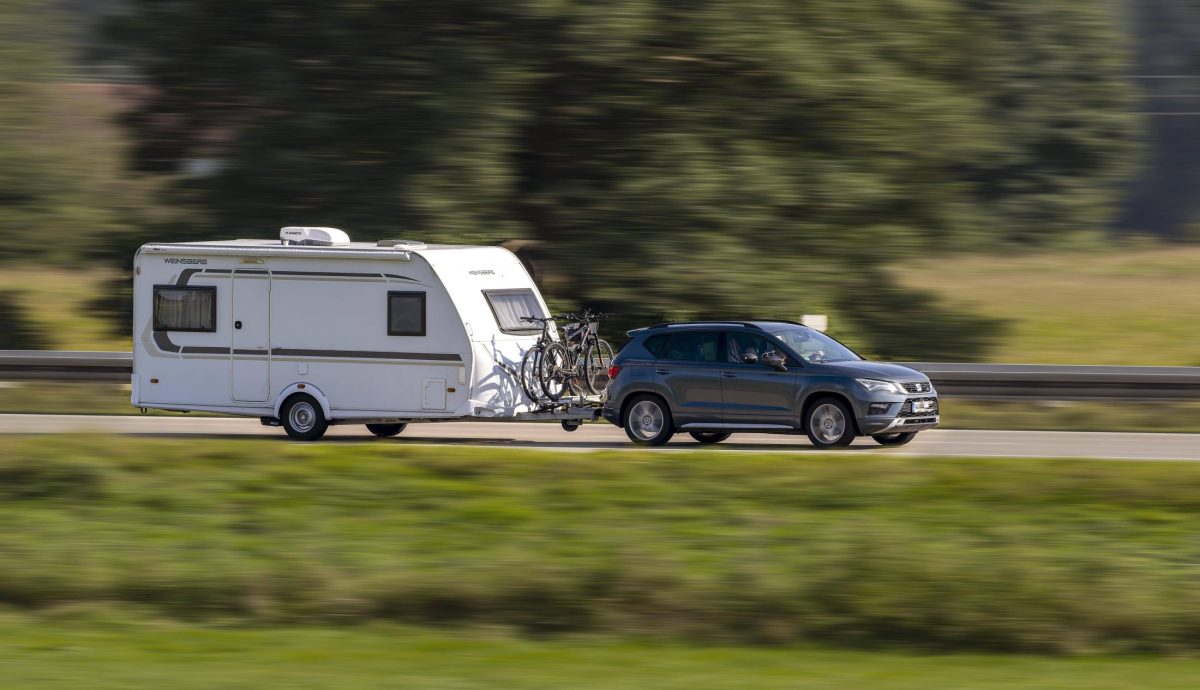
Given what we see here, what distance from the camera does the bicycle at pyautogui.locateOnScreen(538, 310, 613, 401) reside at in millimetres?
18703

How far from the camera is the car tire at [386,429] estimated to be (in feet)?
65.8

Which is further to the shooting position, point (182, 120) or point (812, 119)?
point (182, 120)

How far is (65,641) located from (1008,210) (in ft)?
87.4

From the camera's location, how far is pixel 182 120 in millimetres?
25625

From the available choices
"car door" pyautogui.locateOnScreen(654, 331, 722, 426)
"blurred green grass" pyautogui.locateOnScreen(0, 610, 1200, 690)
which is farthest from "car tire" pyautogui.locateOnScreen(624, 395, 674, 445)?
"blurred green grass" pyautogui.locateOnScreen(0, 610, 1200, 690)

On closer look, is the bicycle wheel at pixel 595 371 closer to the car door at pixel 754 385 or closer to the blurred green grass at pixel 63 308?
the car door at pixel 754 385

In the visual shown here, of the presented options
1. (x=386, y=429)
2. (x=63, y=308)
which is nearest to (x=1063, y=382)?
(x=386, y=429)

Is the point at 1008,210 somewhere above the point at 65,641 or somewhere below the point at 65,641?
above

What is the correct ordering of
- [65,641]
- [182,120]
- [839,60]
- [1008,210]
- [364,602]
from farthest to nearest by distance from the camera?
[1008,210] → [182,120] → [839,60] → [364,602] → [65,641]

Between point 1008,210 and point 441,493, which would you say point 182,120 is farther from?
point 1008,210

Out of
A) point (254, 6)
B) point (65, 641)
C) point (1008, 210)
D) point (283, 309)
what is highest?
point (254, 6)

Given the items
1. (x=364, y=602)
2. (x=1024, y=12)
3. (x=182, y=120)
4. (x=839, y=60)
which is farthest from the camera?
(x=1024, y=12)

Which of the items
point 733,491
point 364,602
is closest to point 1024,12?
point 733,491

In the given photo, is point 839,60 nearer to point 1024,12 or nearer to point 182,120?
point 1024,12
